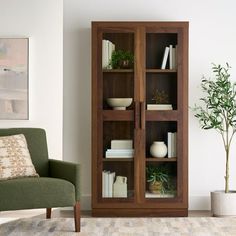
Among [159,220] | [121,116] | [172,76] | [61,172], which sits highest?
[172,76]

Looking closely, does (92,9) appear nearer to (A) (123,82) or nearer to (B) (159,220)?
(A) (123,82)

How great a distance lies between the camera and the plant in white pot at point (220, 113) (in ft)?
17.5

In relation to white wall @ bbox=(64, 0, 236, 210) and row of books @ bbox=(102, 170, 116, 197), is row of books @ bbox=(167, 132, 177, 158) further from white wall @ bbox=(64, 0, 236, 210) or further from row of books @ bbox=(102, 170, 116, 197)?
row of books @ bbox=(102, 170, 116, 197)

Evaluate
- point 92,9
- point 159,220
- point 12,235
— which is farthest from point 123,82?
point 12,235

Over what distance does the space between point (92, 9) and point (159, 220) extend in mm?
2046

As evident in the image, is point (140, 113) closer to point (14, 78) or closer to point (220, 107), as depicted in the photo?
point (220, 107)

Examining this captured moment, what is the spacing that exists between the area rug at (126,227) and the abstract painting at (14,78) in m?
1.39

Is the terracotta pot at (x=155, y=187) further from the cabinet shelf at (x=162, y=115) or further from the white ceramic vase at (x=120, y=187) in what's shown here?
the cabinet shelf at (x=162, y=115)

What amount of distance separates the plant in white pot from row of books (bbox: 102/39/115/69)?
35.0 inches

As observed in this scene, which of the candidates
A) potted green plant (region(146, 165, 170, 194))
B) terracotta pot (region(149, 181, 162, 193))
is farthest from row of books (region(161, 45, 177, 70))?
terracotta pot (region(149, 181, 162, 193))

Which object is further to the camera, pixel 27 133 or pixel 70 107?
pixel 70 107

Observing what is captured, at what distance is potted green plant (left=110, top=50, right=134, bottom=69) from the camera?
5.34 m

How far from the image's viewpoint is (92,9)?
18.6 ft

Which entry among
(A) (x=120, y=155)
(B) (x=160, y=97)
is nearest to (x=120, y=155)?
(A) (x=120, y=155)
